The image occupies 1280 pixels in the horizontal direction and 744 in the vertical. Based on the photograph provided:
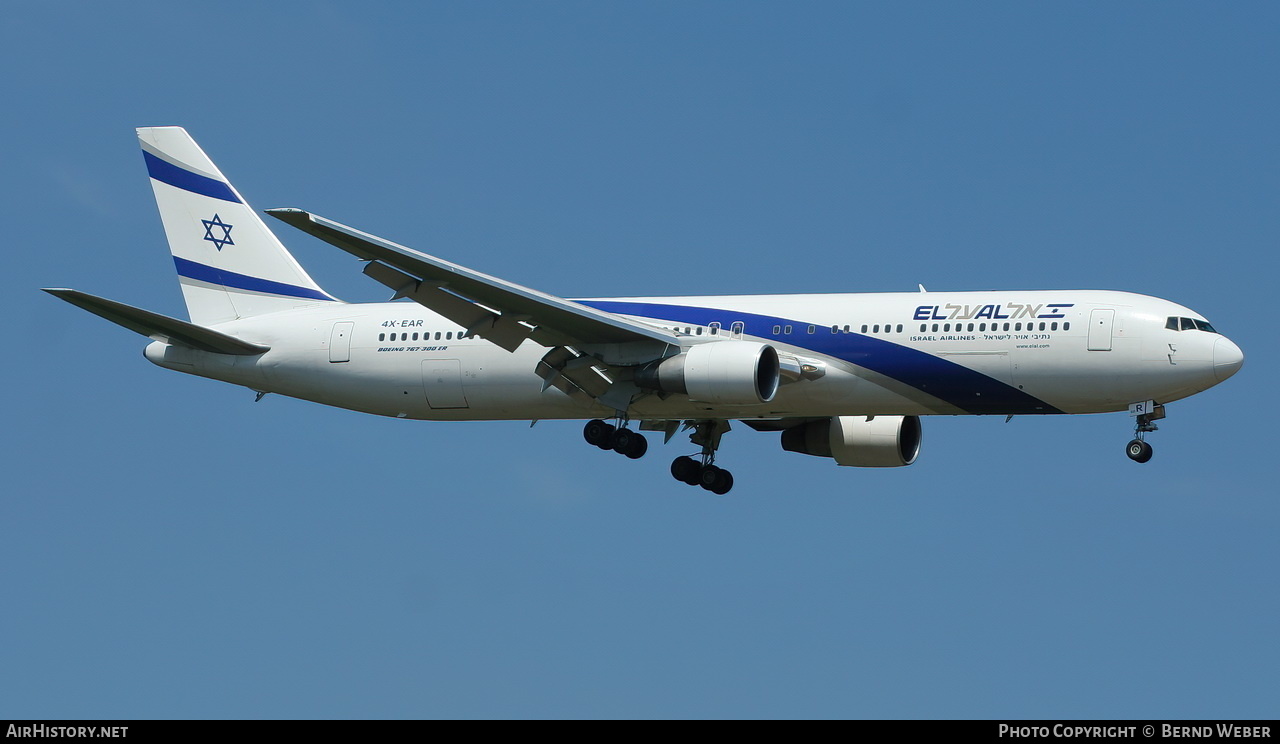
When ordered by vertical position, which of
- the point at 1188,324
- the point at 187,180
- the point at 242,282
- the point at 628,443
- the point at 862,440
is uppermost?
the point at 187,180

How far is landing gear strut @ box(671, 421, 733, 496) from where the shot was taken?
1812 inches

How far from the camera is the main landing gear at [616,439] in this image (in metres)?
43.1

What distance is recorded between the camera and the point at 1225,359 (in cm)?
3828

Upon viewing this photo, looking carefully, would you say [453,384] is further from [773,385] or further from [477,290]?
[773,385]

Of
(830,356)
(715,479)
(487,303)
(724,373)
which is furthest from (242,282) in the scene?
(830,356)

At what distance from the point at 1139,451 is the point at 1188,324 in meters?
2.98

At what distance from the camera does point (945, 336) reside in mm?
39750

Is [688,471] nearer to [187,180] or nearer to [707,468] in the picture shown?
[707,468]

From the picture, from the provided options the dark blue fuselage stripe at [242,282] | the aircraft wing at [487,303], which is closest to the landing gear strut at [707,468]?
the aircraft wing at [487,303]

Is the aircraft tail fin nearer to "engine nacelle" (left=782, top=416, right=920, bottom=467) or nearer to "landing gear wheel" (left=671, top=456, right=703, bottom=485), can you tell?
"landing gear wheel" (left=671, top=456, right=703, bottom=485)

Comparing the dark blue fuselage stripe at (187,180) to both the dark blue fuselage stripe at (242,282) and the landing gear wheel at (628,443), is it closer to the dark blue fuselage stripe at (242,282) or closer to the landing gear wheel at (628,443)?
the dark blue fuselage stripe at (242,282)

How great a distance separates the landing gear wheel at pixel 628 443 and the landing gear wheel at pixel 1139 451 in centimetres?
1149
